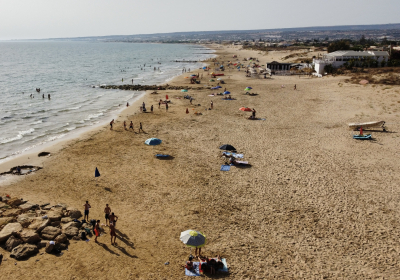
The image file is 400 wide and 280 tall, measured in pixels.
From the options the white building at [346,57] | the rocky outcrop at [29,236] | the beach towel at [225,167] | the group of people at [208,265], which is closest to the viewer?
the group of people at [208,265]

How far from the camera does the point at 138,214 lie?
51.1 feet

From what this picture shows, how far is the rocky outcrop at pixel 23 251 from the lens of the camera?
1204 centimetres

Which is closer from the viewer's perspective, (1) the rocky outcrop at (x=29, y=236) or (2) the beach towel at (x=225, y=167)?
(1) the rocky outcrop at (x=29, y=236)

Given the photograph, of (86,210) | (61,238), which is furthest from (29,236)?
(86,210)

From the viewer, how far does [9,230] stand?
1304 cm

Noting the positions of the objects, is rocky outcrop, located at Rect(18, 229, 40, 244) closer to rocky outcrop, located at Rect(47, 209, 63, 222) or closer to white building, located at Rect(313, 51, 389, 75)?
rocky outcrop, located at Rect(47, 209, 63, 222)

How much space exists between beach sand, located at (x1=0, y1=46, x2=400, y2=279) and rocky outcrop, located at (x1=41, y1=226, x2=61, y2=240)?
96cm

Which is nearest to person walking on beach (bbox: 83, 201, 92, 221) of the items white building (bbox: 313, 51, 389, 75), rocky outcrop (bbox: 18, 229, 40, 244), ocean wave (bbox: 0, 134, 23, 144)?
rocky outcrop (bbox: 18, 229, 40, 244)

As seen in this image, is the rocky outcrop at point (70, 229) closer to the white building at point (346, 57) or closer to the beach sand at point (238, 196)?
the beach sand at point (238, 196)

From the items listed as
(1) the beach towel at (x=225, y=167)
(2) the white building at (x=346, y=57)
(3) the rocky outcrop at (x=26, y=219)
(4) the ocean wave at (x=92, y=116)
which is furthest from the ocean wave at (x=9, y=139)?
(2) the white building at (x=346, y=57)

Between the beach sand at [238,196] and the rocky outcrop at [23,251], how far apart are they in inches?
15.0

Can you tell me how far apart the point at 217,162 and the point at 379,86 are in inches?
1360

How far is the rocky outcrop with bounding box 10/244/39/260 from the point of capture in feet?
39.5

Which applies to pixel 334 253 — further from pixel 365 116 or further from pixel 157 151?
→ pixel 365 116
